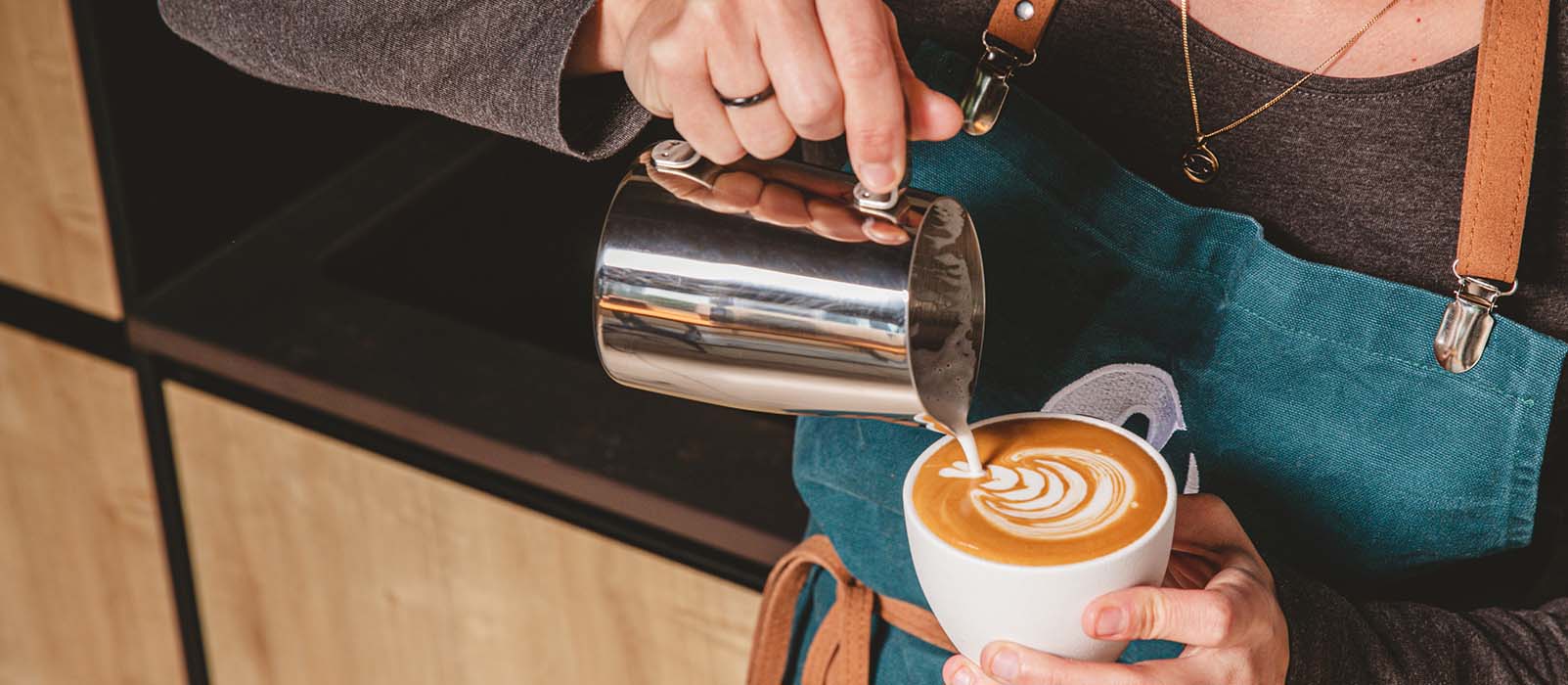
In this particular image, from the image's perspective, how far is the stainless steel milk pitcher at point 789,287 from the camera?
69cm

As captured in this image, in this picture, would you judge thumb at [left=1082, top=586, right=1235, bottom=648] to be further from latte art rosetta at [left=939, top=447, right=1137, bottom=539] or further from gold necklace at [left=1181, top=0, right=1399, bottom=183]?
gold necklace at [left=1181, top=0, right=1399, bottom=183]

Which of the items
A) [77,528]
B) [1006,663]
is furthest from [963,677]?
[77,528]

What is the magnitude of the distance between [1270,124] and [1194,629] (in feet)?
1.17

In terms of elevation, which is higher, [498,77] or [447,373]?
[498,77]

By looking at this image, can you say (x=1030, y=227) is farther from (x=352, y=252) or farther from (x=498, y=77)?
(x=352, y=252)

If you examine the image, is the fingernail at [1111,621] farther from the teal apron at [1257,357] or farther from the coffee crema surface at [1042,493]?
the teal apron at [1257,357]

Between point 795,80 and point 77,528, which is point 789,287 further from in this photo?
point 77,528

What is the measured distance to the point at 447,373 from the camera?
138 cm

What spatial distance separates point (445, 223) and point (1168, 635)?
45.0 inches

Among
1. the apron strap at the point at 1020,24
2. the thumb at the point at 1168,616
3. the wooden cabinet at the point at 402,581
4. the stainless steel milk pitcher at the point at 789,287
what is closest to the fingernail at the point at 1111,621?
the thumb at the point at 1168,616

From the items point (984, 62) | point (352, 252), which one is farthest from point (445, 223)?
point (984, 62)

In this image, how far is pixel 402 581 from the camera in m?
1.54

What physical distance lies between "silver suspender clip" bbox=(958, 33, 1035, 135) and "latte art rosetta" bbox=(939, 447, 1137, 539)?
220 mm

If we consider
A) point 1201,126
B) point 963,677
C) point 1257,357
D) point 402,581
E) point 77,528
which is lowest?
point 77,528
